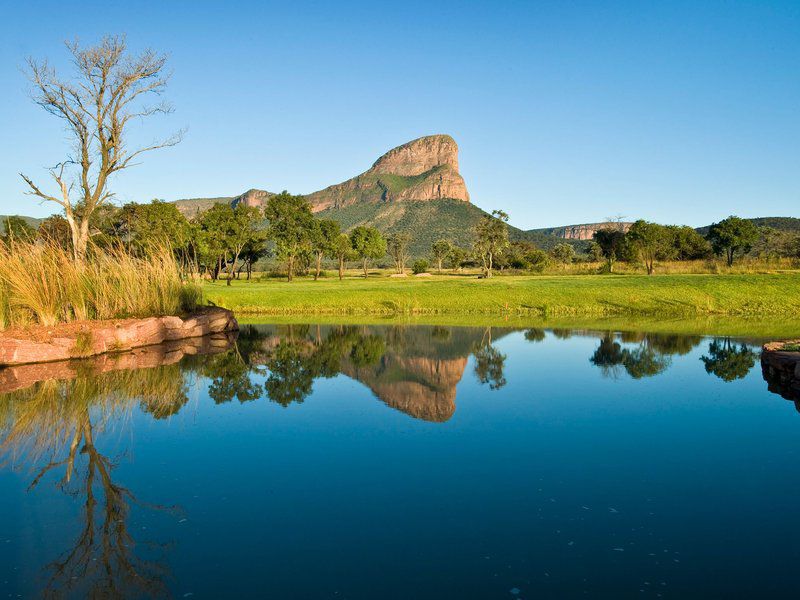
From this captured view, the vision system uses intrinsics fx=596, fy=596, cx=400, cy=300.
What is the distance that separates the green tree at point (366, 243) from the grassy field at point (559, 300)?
151 ft

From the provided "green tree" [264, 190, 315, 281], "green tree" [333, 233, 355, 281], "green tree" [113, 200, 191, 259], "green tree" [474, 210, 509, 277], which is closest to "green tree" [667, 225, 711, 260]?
"green tree" [474, 210, 509, 277]

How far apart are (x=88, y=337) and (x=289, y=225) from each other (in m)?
54.8

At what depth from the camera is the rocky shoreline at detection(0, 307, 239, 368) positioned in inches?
603

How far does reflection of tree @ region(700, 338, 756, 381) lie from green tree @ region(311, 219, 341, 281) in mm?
57025

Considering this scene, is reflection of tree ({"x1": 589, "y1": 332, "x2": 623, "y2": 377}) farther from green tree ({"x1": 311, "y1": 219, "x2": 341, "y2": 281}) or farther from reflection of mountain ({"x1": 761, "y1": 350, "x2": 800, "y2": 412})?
green tree ({"x1": 311, "y1": 219, "x2": 341, "y2": 281})

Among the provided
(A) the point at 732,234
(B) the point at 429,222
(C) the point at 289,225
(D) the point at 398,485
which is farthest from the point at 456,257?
(D) the point at 398,485

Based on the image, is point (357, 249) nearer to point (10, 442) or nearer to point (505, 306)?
point (505, 306)

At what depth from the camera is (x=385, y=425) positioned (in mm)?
10016

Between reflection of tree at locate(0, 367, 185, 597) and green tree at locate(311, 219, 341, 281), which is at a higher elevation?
green tree at locate(311, 219, 341, 281)

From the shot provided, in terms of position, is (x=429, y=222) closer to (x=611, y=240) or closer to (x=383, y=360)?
(x=611, y=240)

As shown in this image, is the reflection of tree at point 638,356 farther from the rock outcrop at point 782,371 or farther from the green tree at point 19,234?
the green tree at point 19,234

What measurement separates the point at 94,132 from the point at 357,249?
56.2m

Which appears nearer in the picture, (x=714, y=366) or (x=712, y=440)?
(x=712, y=440)

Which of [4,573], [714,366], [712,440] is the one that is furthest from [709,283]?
[4,573]
